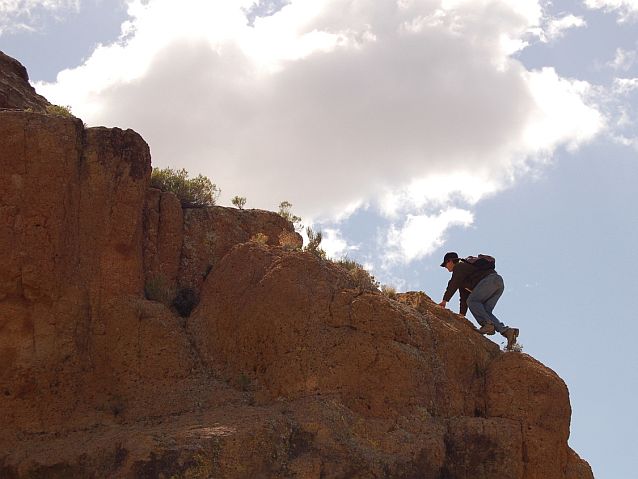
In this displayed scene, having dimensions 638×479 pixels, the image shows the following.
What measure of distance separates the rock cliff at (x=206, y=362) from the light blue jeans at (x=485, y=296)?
0.95m

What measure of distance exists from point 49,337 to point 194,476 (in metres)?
2.91

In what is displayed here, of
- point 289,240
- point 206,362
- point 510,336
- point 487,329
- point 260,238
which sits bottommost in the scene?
point 206,362

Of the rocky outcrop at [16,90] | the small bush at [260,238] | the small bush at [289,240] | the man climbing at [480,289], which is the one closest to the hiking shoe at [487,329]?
the man climbing at [480,289]

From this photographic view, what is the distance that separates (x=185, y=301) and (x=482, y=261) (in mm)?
4767

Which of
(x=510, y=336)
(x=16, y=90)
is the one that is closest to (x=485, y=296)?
(x=510, y=336)

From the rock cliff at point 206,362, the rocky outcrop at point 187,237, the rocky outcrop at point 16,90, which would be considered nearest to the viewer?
the rock cliff at point 206,362

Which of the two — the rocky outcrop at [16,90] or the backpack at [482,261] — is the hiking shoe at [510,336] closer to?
the backpack at [482,261]

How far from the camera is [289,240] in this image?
47.1ft

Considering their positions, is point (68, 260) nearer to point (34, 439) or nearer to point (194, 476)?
point (34, 439)

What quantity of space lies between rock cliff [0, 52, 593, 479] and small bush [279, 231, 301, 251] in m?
0.39

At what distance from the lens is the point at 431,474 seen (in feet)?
37.8

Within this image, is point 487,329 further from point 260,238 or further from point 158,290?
point 158,290

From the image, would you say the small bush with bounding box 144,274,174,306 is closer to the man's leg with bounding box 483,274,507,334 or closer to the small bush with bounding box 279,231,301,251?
the small bush with bounding box 279,231,301,251

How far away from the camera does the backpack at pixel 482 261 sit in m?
14.5
